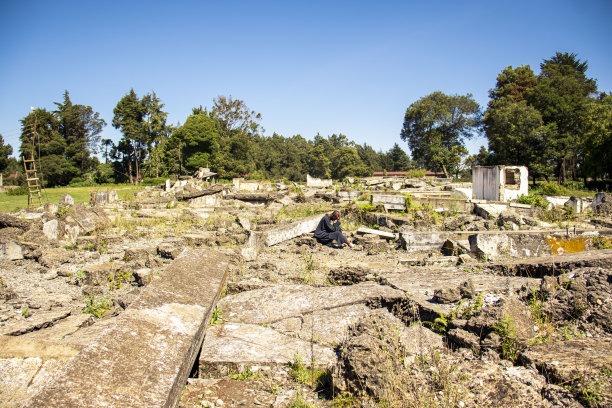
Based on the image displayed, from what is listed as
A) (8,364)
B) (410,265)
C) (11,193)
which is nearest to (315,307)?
(8,364)

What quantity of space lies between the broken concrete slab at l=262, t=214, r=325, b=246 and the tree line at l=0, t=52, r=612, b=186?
91.8ft

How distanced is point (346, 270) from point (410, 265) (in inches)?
62.4

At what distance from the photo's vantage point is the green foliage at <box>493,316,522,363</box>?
2900 millimetres

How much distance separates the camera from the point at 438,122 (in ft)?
165

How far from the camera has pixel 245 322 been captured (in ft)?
12.7

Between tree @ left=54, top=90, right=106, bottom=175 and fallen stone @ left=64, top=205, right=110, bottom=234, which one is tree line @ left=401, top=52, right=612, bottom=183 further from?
tree @ left=54, top=90, right=106, bottom=175

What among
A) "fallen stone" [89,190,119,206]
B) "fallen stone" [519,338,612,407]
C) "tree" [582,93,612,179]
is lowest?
"fallen stone" [519,338,612,407]

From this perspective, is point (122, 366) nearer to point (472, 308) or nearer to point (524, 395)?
point (524, 395)

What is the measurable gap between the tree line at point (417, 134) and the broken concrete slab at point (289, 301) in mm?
32813

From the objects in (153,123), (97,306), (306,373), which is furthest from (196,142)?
(306,373)

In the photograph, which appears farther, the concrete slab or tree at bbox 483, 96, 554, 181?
tree at bbox 483, 96, 554, 181

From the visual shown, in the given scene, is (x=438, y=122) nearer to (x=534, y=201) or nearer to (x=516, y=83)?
(x=516, y=83)

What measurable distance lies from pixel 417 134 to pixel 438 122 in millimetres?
3396

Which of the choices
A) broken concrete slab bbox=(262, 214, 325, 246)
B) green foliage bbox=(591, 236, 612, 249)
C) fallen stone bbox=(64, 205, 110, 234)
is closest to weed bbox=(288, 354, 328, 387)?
broken concrete slab bbox=(262, 214, 325, 246)
